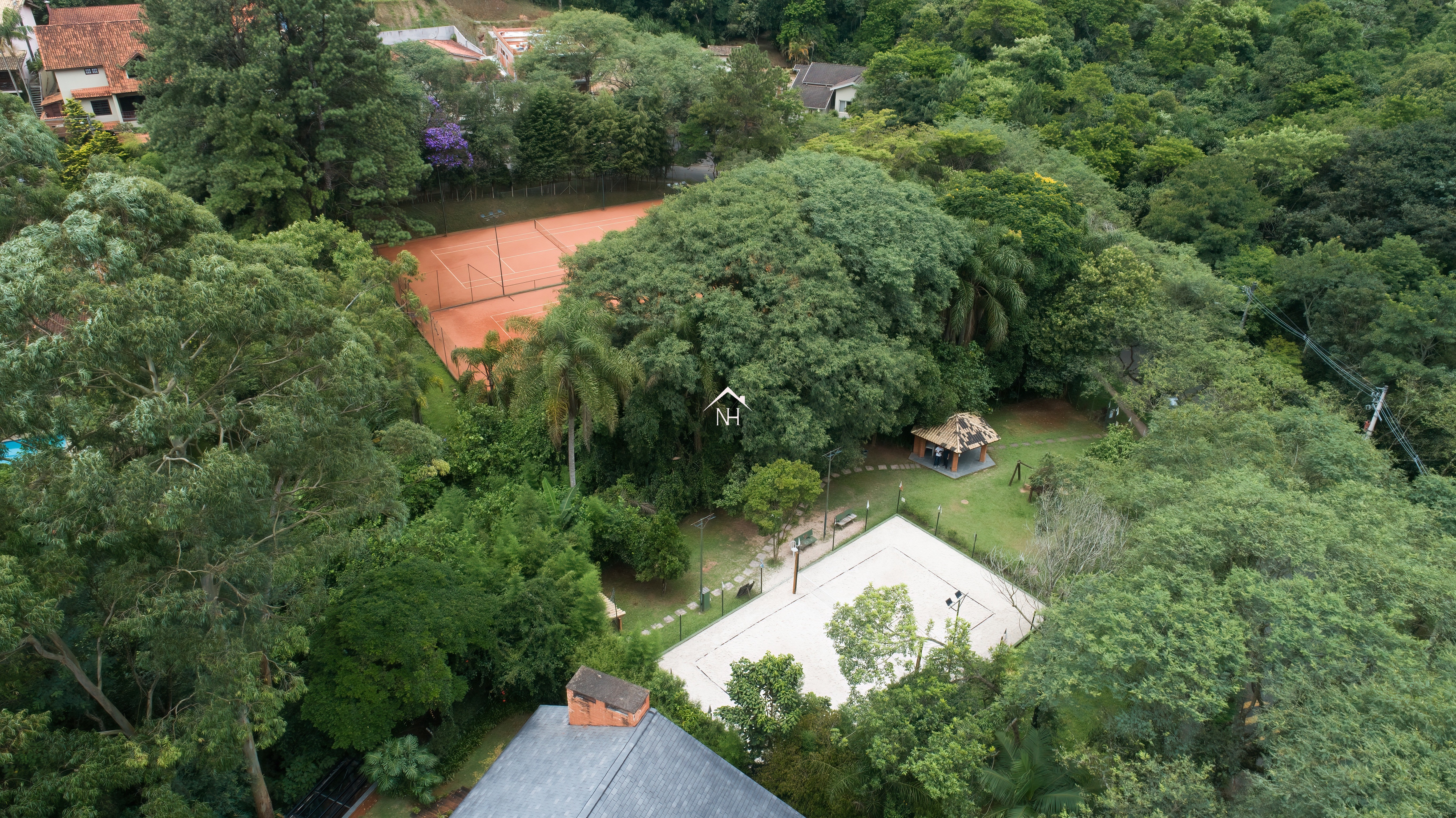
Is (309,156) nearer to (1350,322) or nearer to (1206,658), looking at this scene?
(1206,658)

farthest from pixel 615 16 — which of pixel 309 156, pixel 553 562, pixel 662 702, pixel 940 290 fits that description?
pixel 662 702

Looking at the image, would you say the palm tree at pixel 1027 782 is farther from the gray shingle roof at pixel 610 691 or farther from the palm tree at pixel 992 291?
the palm tree at pixel 992 291

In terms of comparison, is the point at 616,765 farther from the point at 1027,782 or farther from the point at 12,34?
the point at 12,34

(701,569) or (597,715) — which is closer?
(597,715)

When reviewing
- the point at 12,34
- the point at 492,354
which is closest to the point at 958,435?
the point at 492,354

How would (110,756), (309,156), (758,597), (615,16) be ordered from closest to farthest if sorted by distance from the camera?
(110,756)
(758,597)
(309,156)
(615,16)

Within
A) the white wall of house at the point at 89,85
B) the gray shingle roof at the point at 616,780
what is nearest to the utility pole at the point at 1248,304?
the gray shingle roof at the point at 616,780
